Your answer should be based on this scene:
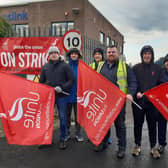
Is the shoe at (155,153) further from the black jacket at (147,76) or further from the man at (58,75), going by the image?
the man at (58,75)

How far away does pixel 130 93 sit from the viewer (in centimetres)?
329

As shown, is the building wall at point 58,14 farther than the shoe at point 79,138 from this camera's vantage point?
Yes

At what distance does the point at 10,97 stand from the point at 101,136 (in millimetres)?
1648

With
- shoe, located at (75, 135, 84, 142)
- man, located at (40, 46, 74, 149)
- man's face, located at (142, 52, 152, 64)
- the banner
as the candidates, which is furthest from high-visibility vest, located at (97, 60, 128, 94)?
the banner

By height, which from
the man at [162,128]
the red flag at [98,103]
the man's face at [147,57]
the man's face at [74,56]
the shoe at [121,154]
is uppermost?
the man's face at [74,56]

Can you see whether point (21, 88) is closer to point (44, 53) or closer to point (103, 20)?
point (44, 53)

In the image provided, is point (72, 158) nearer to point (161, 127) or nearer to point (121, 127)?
point (121, 127)

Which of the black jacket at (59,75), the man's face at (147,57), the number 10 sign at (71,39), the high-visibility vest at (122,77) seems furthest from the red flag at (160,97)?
the number 10 sign at (71,39)

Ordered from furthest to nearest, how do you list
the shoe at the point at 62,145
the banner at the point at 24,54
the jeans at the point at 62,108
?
the banner at the point at 24,54
the shoe at the point at 62,145
the jeans at the point at 62,108

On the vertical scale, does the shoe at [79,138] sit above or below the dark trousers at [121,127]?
below

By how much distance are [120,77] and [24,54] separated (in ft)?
9.23

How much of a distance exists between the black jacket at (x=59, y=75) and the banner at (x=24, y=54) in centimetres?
137

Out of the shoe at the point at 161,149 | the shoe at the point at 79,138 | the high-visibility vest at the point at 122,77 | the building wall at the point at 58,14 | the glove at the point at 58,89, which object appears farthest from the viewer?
the building wall at the point at 58,14

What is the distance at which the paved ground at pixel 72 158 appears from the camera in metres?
3.32
